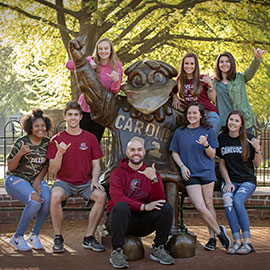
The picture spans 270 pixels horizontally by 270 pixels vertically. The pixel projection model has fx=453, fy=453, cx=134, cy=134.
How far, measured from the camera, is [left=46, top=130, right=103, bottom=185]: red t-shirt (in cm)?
482

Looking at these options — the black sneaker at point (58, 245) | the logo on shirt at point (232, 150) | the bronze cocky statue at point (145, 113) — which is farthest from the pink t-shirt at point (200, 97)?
the black sneaker at point (58, 245)

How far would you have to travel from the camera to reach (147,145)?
5.01 meters

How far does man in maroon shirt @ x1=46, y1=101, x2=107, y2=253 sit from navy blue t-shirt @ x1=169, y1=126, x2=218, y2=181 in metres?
0.93

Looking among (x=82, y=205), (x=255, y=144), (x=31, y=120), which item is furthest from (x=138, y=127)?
(x=82, y=205)

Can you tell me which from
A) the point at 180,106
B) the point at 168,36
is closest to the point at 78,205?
the point at 180,106

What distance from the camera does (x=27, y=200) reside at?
479 cm

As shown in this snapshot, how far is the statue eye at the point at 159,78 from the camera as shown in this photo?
5020mm

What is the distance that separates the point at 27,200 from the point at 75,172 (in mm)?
584

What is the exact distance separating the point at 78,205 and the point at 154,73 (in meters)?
2.89

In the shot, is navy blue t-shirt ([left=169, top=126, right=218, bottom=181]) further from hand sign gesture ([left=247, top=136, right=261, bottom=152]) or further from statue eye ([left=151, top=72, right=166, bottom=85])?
statue eye ([left=151, top=72, right=166, bottom=85])

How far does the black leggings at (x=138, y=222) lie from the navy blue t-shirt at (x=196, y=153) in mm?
677

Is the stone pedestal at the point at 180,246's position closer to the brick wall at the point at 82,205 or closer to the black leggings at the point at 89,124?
the black leggings at the point at 89,124

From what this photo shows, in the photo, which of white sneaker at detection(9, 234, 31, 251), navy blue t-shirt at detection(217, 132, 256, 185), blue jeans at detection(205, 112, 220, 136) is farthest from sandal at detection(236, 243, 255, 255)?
white sneaker at detection(9, 234, 31, 251)

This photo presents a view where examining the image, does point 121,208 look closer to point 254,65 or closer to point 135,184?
point 135,184
